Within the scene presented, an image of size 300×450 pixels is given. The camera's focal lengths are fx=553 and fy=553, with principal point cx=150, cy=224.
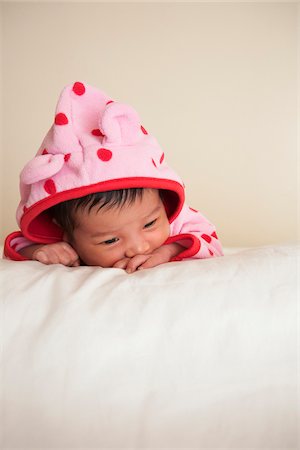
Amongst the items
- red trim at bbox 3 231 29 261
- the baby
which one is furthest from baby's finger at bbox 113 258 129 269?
red trim at bbox 3 231 29 261

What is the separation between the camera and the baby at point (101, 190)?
968 mm

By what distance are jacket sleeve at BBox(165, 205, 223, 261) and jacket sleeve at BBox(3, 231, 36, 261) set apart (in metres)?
0.31

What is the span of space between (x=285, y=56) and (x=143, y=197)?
158cm

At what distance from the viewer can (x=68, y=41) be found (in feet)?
7.65

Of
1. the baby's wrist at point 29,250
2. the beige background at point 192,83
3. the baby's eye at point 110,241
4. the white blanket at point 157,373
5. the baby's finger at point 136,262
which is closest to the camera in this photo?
the white blanket at point 157,373

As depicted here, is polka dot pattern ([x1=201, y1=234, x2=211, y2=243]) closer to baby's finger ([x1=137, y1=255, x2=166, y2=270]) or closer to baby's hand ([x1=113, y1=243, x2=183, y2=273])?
baby's hand ([x1=113, y1=243, x2=183, y2=273])

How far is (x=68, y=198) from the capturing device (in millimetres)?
979

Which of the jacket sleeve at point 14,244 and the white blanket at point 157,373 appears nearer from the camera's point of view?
the white blanket at point 157,373

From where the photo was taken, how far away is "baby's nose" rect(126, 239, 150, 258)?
1008mm

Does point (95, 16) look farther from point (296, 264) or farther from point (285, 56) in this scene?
point (296, 264)

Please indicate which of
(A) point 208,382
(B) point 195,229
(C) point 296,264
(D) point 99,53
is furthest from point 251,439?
(D) point 99,53

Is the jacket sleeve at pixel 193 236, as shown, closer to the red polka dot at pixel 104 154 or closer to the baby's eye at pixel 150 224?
the baby's eye at pixel 150 224

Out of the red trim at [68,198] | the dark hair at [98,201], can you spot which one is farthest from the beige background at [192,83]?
the dark hair at [98,201]

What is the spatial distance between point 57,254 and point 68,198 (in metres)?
0.14
